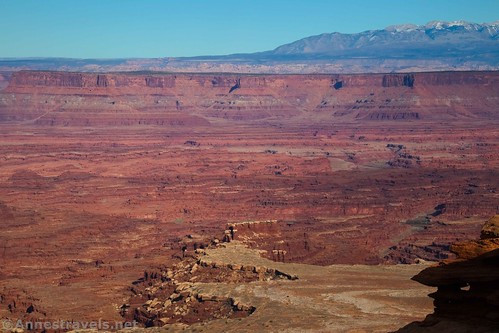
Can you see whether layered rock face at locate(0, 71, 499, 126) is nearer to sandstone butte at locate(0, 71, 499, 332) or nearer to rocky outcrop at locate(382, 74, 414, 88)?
rocky outcrop at locate(382, 74, 414, 88)

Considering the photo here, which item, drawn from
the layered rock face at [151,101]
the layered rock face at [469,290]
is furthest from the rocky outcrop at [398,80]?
the layered rock face at [469,290]

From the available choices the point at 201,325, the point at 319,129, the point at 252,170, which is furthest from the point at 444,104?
the point at 201,325

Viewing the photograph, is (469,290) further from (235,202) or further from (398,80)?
(398,80)

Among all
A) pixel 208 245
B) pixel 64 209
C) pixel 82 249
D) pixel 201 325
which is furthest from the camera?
pixel 64 209

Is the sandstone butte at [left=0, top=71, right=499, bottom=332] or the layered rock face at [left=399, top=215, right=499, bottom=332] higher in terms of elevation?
the layered rock face at [left=399, top=215, right=499, bottom=332]

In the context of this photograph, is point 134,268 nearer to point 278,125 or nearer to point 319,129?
point 319,129

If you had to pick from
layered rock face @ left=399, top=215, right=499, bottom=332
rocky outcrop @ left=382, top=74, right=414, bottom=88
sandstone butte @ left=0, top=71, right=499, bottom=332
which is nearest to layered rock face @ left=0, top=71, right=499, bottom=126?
rocky outcrop @ left=382, top=74, right=414, bottom=88
